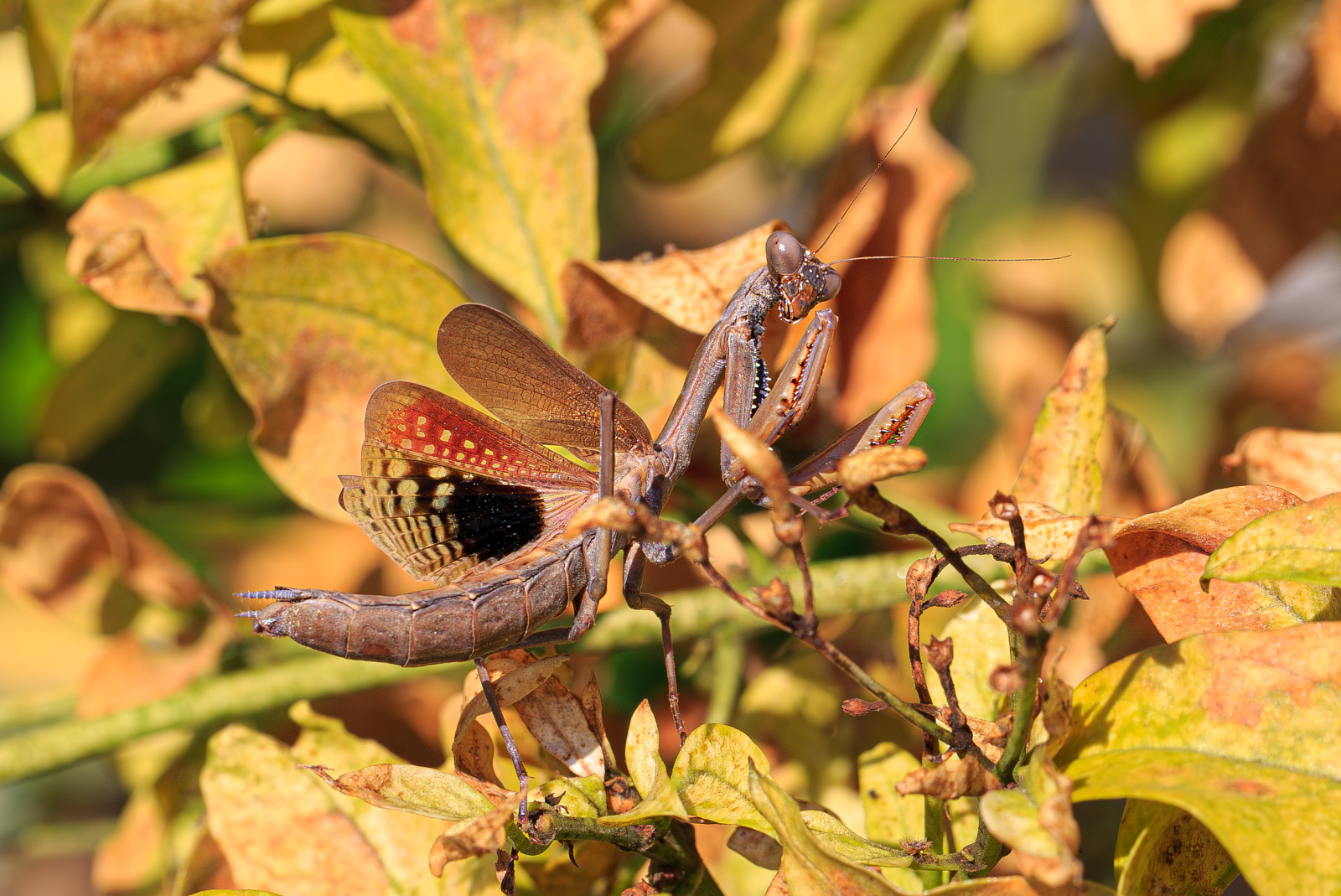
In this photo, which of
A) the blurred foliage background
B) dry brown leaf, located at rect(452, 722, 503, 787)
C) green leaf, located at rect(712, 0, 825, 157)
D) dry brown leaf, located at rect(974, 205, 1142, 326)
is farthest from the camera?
dry brown leaf, located at rect(974, 205, 1142, 326)

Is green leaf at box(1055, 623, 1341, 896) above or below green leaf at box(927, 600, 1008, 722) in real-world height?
above

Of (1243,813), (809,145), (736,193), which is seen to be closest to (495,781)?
(1243,813)

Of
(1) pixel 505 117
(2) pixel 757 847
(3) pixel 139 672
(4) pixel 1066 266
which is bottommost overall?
(3) pixel 139 672

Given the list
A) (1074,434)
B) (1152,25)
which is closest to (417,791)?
(1074,434)

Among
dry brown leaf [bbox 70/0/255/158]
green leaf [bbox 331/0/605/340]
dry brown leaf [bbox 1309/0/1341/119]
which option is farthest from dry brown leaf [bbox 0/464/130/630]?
dry brown leaf [bbox 1309/0/1341/119]

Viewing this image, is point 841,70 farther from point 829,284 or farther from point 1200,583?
point 1200,583

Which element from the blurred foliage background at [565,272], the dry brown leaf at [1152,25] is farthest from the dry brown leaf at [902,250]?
the dry brown leaf at [1152,25]

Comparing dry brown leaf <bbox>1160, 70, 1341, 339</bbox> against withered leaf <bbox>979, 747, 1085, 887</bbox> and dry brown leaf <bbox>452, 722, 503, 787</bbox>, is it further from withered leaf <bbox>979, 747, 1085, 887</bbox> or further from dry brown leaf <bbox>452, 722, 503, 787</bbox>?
dry brown leaf <bbox>452, 722, 503, 787</bbox>
